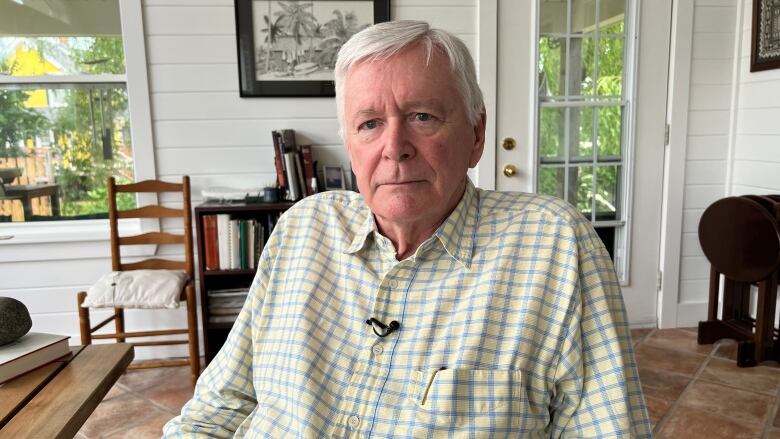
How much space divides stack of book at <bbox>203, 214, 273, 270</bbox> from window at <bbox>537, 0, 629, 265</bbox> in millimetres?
1537

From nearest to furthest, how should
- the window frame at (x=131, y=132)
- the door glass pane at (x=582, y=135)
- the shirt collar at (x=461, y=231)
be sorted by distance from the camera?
the shirt collar at (x=461, y=231) < the window frame at (x=131, y=132) < the door glass pane at (x=582, y=135)

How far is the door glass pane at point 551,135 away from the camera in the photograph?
3069mm

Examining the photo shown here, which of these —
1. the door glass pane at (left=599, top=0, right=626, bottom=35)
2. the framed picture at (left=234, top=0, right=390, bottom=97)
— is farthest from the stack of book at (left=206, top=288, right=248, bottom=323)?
the door glass pane at (left=599, top=0, right=626, bottom=35)

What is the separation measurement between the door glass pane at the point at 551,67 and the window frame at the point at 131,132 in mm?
2000

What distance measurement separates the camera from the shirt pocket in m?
0.89

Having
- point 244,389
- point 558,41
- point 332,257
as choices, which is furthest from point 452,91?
point 558,41

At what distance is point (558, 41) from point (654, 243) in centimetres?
125

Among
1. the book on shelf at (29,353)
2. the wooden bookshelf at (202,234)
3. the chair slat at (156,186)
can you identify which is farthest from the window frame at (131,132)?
the book on shelf at (29,353)

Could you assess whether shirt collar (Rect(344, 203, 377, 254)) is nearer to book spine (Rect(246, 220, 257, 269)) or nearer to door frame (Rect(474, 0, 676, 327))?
book spine (Rect(246, 220, 257, 269))

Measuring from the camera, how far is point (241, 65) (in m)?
2.82

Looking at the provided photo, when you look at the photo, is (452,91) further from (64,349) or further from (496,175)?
(496,175)

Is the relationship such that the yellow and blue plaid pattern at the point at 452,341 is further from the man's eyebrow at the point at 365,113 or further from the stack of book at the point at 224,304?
the stack of book at the point at 224,304

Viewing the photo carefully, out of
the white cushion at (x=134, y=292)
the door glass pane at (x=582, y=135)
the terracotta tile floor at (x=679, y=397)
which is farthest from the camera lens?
the door glass pane at (x=582, y=135)

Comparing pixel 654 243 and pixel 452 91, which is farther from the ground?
pixel 452 91
